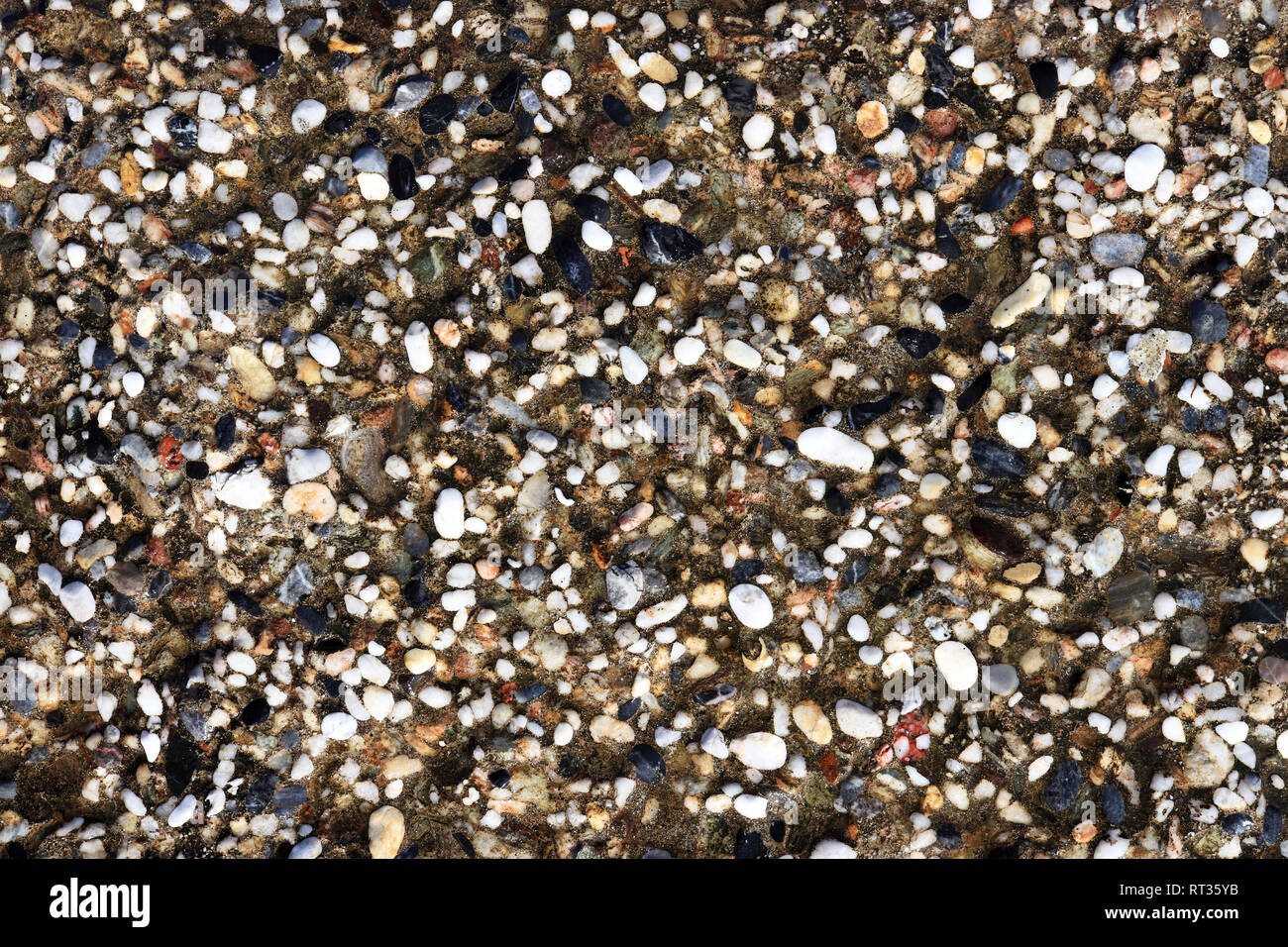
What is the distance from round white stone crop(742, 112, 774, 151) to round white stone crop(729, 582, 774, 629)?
A: 1125 mm

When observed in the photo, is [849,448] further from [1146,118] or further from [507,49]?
[507,49]

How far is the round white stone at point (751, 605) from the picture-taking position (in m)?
2.27

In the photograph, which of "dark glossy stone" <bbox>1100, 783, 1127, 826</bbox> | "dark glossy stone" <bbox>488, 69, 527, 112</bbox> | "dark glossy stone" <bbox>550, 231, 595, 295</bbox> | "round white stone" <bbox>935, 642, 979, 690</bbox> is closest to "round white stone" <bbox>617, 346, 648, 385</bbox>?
"dark glossy stone" <bbox>550, 231, 595, 295</bbox>

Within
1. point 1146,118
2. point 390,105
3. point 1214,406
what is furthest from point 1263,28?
point 390,105

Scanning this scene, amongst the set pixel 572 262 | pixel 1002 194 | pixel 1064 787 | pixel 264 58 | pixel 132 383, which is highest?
pixel 264 58

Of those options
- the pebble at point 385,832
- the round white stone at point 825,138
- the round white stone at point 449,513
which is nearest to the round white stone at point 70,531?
the round white stone at point 449,513

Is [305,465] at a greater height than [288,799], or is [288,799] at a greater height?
[305,465]

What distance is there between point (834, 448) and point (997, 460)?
42 centimetres

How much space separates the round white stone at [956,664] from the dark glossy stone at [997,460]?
0.45 m

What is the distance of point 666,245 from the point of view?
2301 millimetres

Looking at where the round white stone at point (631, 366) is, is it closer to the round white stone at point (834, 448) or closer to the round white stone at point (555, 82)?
the round white stone at point (834, 448)

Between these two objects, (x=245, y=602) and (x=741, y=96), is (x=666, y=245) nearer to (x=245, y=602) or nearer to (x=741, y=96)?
(x=741, y=96)

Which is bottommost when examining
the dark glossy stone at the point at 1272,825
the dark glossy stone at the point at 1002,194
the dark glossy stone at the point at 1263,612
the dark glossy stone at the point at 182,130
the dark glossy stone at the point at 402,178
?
the dark glossy stone at the point at 1272,825

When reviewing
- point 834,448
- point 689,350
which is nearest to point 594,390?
point 689,350
